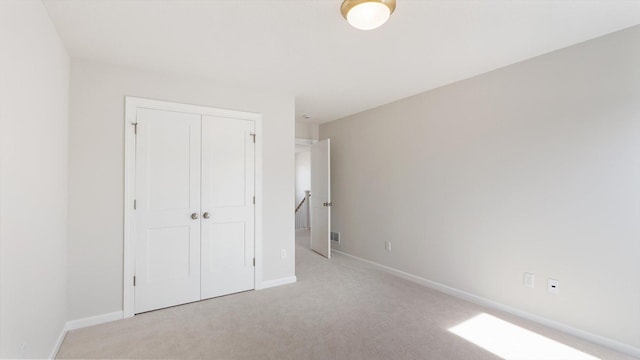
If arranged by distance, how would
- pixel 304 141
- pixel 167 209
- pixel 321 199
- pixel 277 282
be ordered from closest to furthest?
pixel 167 209
pixel 277 282
pixel 321 199
pixel 304 141

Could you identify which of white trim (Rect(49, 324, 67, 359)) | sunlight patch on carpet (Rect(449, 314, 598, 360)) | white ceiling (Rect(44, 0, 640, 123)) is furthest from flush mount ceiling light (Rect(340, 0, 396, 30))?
white trim (Rect(49, 324, 67, 359))

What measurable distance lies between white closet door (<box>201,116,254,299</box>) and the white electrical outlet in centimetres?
284

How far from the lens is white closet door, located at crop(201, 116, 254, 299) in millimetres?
3117

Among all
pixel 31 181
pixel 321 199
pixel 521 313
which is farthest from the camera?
pixel 321 199

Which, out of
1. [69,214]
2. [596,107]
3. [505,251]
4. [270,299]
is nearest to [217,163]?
[69,214]

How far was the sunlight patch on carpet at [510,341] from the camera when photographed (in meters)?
2.08

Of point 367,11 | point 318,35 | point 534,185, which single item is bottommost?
point 534,185

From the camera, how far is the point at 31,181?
1.63m

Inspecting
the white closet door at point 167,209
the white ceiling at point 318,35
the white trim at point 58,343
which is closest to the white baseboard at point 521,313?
the white ceiling at point 318,35

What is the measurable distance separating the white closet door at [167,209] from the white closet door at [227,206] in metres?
0.10

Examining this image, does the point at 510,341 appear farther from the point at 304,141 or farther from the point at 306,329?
the point at 304,141

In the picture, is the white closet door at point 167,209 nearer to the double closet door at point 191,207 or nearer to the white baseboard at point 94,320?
the double closet door at point 191,207

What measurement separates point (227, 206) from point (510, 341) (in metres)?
2.94

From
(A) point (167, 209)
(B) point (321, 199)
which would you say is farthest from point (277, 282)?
(B) point (321, 199)
